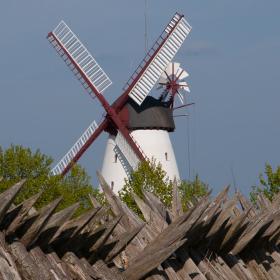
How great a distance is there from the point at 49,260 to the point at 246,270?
553 cm

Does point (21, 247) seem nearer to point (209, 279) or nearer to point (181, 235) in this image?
point (181, 235)

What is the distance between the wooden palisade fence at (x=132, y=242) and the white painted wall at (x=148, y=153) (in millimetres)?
43482

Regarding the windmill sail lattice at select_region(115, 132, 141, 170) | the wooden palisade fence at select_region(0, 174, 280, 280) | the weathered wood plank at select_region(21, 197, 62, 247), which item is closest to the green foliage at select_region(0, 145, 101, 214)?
the windmill sail lattice at select_region(115, 132, 141, 170)

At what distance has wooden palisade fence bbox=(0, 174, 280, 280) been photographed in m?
7.68

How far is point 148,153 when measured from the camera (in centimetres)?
5838

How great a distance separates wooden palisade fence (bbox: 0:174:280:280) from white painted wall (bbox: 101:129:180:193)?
43482 mm

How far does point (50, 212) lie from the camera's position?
7.69 meters

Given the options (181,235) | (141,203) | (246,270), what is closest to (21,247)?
(181,235)

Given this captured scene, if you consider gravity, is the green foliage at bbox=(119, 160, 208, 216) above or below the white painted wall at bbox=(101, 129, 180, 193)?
below

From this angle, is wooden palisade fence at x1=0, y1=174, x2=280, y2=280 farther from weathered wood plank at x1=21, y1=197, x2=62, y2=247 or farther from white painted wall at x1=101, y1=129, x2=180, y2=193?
white painted wall at x1=101, y1=129, x2=180, y2=193

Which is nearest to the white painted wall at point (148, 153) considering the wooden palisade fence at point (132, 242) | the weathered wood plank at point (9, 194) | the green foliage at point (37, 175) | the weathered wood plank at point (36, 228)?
the green foliage at point (37, 175)

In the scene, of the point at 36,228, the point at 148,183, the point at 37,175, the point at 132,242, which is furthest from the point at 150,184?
the point at 36,228

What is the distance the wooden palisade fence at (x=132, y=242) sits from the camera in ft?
25.2

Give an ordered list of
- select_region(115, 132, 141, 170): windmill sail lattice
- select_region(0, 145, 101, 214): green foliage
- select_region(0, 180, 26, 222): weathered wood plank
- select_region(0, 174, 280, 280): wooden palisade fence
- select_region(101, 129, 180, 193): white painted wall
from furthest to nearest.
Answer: select_region(101, 129, 180, 193): white painted wall, select_region(115, 132, 141, 170): windmill sail lattice, select_region(0, 145, 101, 214): green foliage, select_region(0, 174, 280, 280): wooden palisade fence, select_region(0, 180, 26, 222): weathered wood plank
